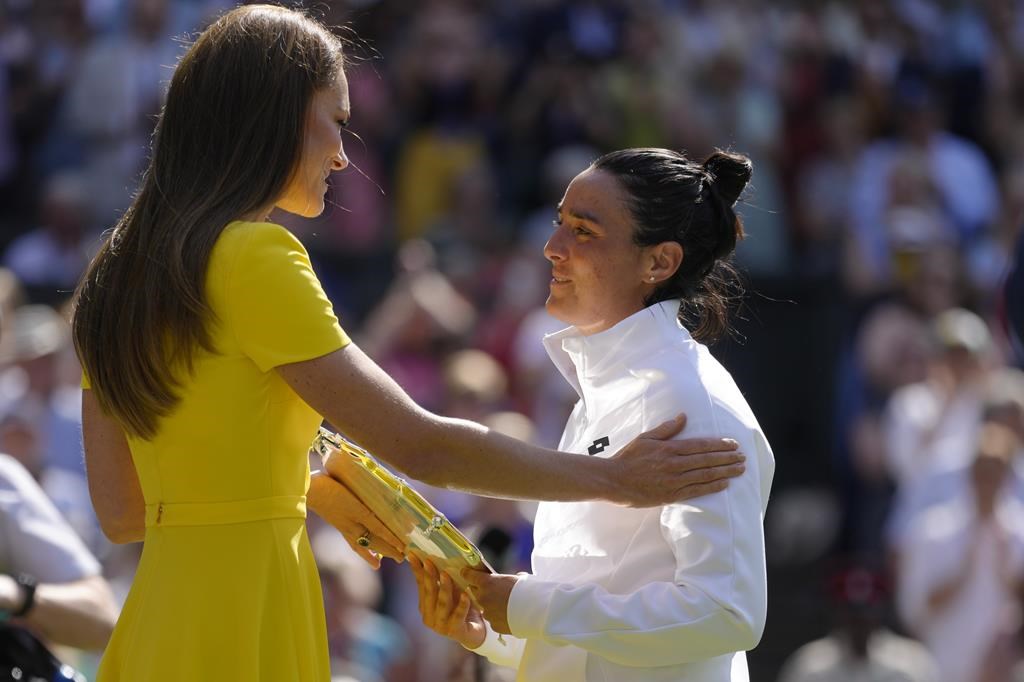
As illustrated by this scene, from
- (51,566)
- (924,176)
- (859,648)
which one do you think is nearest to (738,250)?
(924,176)

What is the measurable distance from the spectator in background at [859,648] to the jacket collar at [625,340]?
306 centimetres

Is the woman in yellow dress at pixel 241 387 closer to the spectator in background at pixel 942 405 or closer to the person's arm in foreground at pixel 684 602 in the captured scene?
the person's arm in foreground at pixel 684 602

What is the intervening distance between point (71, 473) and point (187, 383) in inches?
172

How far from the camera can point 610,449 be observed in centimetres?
279

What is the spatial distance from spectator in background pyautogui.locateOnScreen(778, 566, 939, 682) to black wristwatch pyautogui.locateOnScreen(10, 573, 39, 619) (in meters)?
3.35

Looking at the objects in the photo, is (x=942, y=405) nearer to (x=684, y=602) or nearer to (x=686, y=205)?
(x=686, y=205)

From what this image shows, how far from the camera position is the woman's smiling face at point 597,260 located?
9.57ft

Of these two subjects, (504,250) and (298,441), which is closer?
(298,441)

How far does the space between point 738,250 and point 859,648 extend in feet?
11.4

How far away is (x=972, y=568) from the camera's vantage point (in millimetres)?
6199

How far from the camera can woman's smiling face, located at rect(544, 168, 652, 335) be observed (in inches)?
115

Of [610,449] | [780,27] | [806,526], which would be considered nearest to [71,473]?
[806,526]

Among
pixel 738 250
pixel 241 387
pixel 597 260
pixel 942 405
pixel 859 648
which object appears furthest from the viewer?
pixel 738 250

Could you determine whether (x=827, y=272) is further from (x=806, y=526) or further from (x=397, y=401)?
(x=397, y=401)
